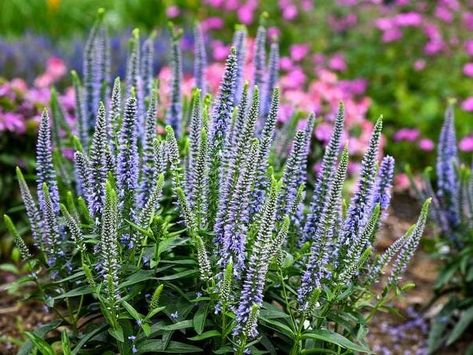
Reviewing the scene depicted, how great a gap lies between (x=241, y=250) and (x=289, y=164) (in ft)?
1.44

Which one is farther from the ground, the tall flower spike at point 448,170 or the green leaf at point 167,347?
the tall flower spike at point 448,170

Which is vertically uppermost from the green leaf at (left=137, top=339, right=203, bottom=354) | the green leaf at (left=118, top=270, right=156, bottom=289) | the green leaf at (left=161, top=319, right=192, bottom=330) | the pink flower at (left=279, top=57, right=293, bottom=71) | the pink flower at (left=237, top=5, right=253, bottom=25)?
the pink flower at (left=237, top=5, right=253, bottom=25)

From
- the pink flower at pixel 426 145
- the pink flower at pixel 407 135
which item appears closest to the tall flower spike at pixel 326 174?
the pink flower at pixel 426 145

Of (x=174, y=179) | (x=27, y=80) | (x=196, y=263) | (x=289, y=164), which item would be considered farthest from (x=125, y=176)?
(x=27, y=80)

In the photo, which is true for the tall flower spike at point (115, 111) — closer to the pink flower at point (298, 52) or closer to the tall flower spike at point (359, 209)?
the tall flower spike at point (359, 209)

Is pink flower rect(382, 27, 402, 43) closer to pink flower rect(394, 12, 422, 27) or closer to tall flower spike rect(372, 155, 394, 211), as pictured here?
pink flower rect(394, 12, 422, 27)

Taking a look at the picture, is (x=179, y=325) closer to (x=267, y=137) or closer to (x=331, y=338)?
(x=331, y=338)

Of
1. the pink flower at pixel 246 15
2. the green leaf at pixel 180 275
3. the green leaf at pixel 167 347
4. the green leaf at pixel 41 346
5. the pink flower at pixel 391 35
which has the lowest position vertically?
the green leaf at pixel 41 346

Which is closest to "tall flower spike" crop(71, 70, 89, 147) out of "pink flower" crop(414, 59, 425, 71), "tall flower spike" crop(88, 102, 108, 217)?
"tall flower spike" crop(88, 102, 108, 217)

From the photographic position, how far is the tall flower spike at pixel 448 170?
4.53 meters

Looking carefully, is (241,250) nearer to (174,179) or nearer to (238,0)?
(174,179)

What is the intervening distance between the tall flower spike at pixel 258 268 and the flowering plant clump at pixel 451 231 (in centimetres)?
223

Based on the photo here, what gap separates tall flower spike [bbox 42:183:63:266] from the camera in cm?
277

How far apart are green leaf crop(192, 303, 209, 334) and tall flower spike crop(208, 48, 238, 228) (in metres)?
0.34
